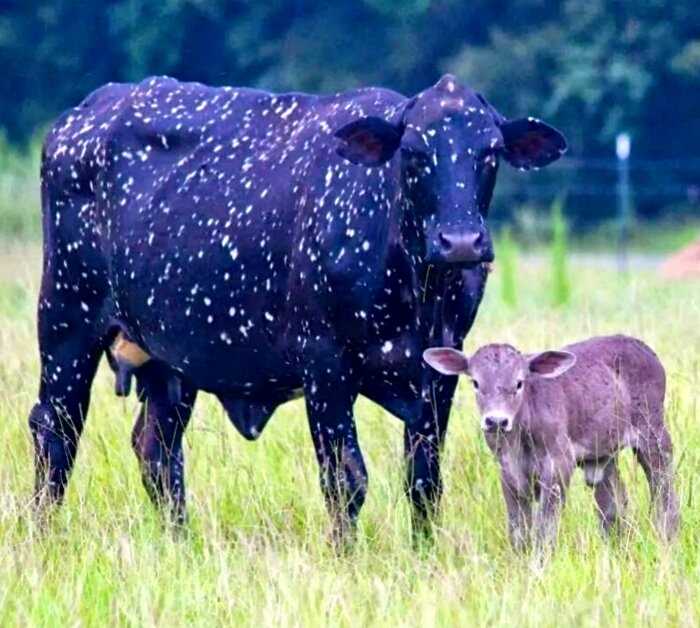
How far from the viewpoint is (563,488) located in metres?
7.73

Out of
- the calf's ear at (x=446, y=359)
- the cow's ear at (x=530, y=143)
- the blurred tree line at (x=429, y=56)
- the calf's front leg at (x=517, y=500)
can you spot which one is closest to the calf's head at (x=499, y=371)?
the calf's ear at (x=446, y=359)

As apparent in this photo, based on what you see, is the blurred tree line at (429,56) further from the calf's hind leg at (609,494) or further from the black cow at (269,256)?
the calf's hind leg at (609,494)

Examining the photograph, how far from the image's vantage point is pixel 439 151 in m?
7.63

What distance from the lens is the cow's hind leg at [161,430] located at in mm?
8875

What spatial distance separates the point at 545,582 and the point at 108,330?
269 cm

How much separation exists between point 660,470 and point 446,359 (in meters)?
1.01

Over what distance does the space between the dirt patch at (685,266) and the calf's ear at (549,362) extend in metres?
12.9

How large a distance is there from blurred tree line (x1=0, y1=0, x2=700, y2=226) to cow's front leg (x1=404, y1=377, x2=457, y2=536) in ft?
85.1

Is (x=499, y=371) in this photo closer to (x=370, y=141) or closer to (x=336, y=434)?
(x=336, y=434)

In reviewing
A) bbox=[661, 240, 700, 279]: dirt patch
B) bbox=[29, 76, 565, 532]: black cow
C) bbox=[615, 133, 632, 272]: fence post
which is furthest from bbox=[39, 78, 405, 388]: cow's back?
bbox=[615, 133, 632, 272]: fence post

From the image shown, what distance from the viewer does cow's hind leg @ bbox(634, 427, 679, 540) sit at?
7.83 m

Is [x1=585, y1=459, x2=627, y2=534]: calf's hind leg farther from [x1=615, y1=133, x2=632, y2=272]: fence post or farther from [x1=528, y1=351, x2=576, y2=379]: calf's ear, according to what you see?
[x1=615, y1=133, x2=632, y2=272]: fence post

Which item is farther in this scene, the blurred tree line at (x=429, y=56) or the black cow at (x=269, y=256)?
the blurred tree line at (x=429, y=56)

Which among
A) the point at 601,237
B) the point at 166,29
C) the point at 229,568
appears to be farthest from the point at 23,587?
the point at 166,29
